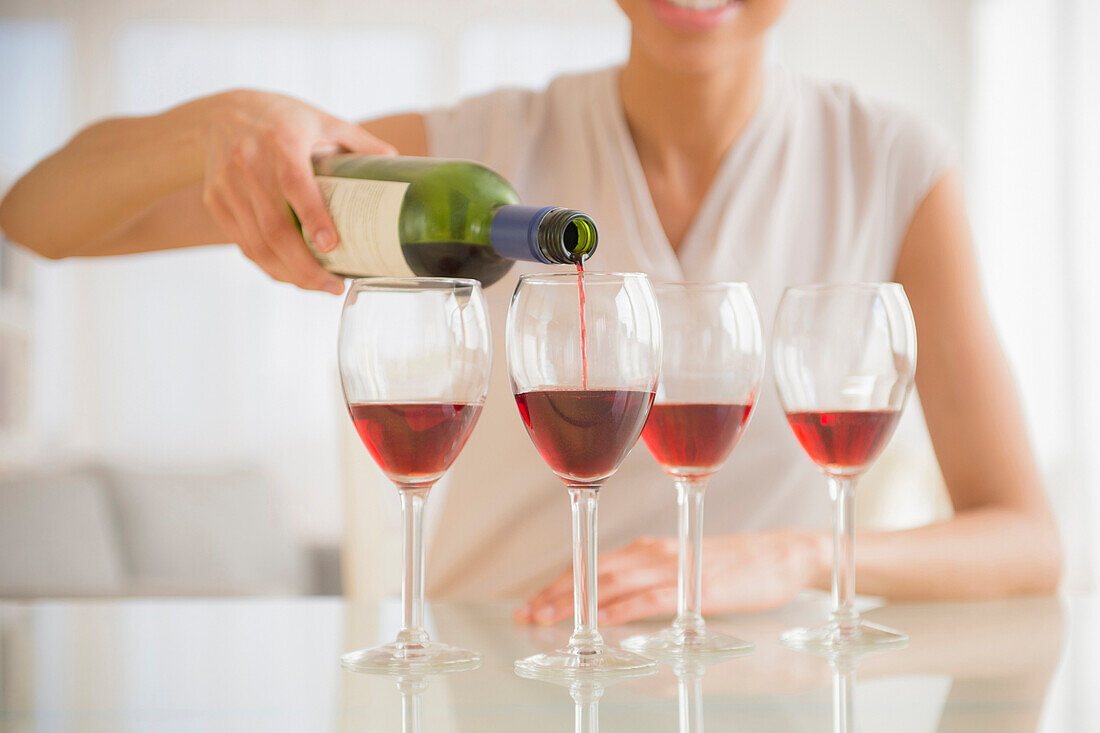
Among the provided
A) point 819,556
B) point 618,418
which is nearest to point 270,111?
point 618,418

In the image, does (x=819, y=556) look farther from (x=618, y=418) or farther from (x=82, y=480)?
(x=82, y=480)

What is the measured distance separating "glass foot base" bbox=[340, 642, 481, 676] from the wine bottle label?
31cm

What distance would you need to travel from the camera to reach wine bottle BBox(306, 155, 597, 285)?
0.87m

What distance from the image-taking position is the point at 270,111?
948mm

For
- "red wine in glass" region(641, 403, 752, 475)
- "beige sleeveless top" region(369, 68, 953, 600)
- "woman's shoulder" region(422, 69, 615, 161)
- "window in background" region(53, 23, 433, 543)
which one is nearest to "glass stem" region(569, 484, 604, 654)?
"red wine in glass" region(641, 403, 752, 475)

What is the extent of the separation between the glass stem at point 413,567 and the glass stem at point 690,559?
0.17 meters

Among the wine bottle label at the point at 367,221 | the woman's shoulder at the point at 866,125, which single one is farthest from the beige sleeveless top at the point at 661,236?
the wine bottle label at the point at 367,221

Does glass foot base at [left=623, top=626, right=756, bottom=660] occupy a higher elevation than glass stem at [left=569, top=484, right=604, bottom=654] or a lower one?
lower

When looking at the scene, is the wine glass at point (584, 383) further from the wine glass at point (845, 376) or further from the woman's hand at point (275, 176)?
the woman's hand at point (275, 176)

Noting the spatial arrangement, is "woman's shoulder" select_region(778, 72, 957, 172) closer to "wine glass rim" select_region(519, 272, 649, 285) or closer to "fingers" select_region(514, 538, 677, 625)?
"fingers" select_region(514, 538, 677, 625)

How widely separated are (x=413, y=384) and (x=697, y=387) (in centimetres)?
21

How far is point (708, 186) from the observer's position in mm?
1500

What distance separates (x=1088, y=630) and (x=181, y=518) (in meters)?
4.15

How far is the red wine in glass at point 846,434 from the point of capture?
2.57 feet
